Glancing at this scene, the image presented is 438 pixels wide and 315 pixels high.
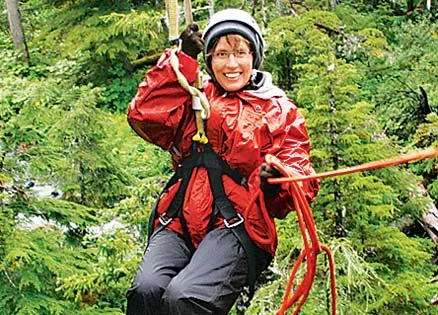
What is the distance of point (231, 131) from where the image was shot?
3.03 m

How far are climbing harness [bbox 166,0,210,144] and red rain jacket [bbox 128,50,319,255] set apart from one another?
A: 0.03 m

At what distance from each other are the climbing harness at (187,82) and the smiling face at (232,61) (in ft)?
0.38

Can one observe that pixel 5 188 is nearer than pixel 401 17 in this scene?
Yes

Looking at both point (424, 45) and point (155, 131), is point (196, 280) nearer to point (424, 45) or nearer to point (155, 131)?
point (155, 131)

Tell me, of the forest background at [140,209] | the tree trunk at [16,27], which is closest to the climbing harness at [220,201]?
the forest background at [140,209]

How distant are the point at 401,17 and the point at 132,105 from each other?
1229 centimetres

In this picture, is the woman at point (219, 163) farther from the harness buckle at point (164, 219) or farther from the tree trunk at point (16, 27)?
the tree trunk at point (16, 27)

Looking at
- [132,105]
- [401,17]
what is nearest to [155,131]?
[132,105]

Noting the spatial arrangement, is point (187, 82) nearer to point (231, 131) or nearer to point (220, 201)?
point (231, 131)

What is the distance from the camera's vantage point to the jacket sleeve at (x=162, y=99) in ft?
9.80

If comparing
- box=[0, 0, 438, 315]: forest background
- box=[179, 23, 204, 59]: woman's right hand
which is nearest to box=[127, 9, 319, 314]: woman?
box=[179, 23, 204, 59]: woman's right hand

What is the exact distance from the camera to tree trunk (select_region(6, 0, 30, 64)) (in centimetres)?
1597

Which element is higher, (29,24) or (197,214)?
(197,214)

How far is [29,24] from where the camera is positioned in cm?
1794
